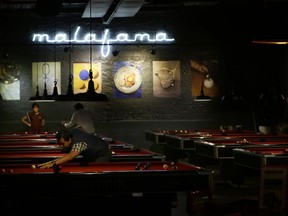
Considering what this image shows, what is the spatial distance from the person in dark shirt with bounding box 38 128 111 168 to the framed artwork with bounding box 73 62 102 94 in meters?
7.82

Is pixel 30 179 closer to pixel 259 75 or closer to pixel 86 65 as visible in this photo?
pixel 86 65

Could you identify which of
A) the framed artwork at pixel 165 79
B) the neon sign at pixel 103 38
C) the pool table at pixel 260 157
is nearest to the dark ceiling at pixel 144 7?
the neon sign at pixel 103 38

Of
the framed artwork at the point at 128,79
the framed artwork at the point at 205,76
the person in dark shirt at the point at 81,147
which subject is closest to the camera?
the person in dark shirt at the point at 81,147

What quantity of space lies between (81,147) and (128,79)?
348 inches

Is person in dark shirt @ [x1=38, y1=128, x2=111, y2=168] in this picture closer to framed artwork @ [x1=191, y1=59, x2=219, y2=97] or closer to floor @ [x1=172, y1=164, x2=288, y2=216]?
floor @ [x1=172, y1=164, x2=288, y2=216]

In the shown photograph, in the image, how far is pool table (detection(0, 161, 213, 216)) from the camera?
6344 millimetres

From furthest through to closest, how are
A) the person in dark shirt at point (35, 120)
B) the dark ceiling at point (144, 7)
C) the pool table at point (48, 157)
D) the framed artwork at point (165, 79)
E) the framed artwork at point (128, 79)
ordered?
the framed artwork at point (165, 79), the framed artwork at point (128, 79), the person in dark shirt at point (35, 120), the dark ceiling at point (144, 7), the pool table at point (48, 157)

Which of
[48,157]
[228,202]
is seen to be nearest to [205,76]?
[228,202]

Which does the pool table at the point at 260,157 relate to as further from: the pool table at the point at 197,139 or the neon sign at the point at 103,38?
the neon sign at the point at 103,38

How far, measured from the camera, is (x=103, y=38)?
1595 cm

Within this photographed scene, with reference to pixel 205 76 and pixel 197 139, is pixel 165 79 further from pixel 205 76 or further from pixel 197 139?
pixel 197 139

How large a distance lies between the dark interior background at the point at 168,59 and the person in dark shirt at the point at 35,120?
18.9 inches

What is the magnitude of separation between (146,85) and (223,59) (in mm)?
2028

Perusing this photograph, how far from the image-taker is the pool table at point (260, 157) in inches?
325
